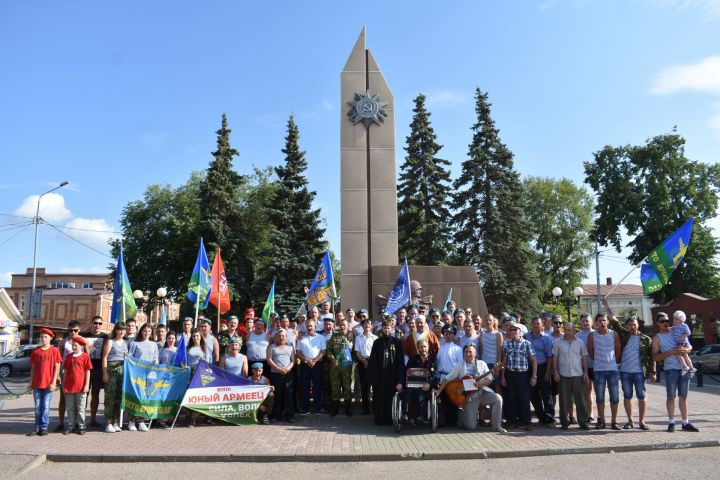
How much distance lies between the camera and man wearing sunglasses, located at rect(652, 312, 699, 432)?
8797 mm

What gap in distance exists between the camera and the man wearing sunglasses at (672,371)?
8.80 meters

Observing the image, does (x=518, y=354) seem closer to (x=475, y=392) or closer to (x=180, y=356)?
(x=475, y=392)

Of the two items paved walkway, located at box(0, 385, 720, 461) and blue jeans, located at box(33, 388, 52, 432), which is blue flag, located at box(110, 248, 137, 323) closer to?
paved walkway, located at box(0, 385, 720, 461)

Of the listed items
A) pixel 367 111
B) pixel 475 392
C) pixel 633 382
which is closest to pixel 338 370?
pixel 475 392

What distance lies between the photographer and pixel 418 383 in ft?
29.7

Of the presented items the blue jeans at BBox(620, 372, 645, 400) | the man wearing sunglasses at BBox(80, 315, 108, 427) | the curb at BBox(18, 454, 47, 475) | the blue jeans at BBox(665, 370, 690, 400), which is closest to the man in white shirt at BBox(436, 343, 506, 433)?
the blue jeans at BBox(620, 372, 645, 400)

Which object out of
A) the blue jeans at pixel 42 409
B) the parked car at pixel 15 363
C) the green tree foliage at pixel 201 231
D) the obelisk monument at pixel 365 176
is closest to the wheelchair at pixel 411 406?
the blue jeans at pixel 42 409

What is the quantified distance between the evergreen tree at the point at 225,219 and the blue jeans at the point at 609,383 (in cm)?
2695

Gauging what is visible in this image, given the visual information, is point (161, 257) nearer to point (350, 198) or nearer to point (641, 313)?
point (350, 198)

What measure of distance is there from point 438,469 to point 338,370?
3639 mm

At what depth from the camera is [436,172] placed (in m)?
33.5

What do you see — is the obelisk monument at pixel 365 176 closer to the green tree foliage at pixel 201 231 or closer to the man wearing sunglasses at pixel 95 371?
the man wearing sunglasses at pixel 95 371

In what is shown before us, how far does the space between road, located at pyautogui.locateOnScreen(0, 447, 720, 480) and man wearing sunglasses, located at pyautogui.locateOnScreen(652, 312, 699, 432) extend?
152 cm

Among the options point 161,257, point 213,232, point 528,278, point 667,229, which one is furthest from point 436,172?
point 161,257
